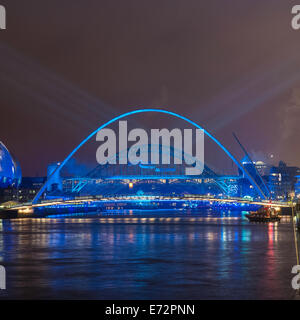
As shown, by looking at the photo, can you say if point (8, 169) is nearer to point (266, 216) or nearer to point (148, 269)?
point (266, 216)

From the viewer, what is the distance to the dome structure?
179488 millimetres

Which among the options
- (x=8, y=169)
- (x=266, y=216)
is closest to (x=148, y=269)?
(x=266, y=216)

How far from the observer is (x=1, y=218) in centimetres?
13662

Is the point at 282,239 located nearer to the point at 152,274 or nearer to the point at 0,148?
the point at 152,274

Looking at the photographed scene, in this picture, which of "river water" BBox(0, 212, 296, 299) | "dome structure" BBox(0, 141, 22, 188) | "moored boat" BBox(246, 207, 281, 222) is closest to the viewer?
"river water" BBox(0, 212, 296, 299)

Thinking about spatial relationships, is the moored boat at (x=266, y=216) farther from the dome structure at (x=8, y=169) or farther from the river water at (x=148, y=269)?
the dome structure at (x=8, y=169)

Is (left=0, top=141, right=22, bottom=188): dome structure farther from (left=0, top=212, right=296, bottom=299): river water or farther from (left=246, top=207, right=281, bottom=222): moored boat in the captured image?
(left=0, top=212, right=296, bottom=299): river water

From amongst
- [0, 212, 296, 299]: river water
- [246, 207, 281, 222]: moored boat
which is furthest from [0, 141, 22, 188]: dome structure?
[0, 212, 296, 299]: river water

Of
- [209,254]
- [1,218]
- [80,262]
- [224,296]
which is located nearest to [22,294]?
[224,296]

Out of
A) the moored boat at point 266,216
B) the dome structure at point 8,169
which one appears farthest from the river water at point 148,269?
the dome structure at point 8,169

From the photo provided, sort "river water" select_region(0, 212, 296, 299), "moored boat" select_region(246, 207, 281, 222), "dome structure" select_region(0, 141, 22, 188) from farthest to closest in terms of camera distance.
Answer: "dome structure" select_region(0, 141, 22, 188), "moored boat" select_region(246, 207, 281, 222), "river water" select_region(0, 212, 296, 299)
